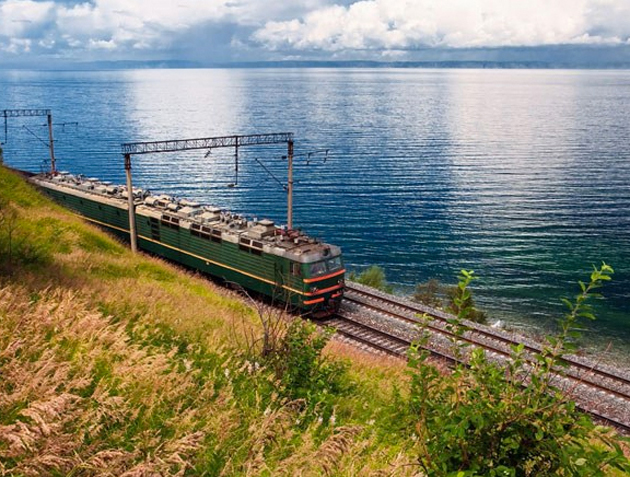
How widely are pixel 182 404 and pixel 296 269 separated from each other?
1813 centimetres

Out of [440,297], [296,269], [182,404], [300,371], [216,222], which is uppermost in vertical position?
[182,404]

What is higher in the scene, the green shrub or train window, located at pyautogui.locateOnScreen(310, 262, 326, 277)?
the green shrub

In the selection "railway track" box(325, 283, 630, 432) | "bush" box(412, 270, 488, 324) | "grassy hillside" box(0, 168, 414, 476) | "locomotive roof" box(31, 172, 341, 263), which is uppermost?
"grassy hillside" box(0, 168, 414, 476)

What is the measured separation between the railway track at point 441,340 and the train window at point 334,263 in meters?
2.60

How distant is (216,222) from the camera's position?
3073cm

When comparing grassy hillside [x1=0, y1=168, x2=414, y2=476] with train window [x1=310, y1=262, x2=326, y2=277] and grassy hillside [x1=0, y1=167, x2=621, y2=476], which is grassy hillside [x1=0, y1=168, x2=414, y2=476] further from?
train window [x1=310, y1=262, x2=326, y2=277]

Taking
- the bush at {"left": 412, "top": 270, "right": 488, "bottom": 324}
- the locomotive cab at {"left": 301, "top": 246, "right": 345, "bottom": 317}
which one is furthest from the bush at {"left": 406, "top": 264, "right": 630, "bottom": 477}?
the bush at {"left": 412, "top": 270, "right": 488, "bottom": 324}

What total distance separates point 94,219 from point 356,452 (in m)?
35.3

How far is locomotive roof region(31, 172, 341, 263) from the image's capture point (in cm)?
2662

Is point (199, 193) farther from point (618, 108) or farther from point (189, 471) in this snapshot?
point (618, 108)

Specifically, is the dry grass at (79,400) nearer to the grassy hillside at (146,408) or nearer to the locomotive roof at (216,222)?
the grassy hillside at (146,408)

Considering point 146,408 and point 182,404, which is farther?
point 182,404

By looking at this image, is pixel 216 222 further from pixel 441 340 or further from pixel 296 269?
pixel 441 340

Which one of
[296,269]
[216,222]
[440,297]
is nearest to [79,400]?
[296,269]
